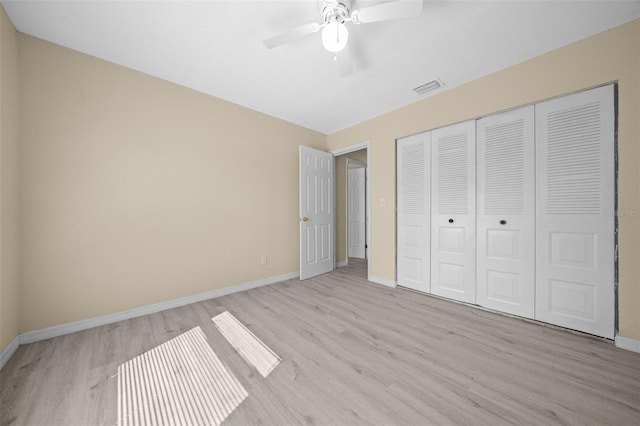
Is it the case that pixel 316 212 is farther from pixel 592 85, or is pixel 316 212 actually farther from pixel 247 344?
pixel 592 85

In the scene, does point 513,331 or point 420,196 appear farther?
point 420,196

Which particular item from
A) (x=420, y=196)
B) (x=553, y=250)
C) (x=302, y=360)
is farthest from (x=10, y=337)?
(x=553, y=250)

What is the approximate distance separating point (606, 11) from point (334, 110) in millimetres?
2625

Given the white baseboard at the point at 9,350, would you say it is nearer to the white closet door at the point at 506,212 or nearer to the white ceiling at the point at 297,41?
the white ceiling at the point at 297,41

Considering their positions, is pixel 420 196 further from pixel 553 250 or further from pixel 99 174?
pixel 99 174

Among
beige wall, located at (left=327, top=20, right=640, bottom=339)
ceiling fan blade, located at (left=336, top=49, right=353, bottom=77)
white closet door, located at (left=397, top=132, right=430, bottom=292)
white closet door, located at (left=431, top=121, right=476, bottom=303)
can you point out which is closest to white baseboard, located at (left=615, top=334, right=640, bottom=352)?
beige wall, located at (left=327, top=20, right=640, bottom=339)

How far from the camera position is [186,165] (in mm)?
2777

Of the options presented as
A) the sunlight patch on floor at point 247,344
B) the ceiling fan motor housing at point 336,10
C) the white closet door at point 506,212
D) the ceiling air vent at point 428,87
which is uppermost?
the ceiling air vent at point 428,87

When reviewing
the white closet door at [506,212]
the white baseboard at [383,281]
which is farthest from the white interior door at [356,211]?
the white closet door at [506,212]

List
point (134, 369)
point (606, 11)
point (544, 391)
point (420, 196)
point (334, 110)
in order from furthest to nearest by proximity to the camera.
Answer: point (334, 110)
point (420, 196)
point (606, 11)
point (134, 369)
point (544, 391)

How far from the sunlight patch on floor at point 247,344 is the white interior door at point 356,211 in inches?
151

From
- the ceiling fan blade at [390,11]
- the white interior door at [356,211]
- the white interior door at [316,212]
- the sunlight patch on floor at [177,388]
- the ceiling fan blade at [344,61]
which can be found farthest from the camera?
the white interior door at [356,211]

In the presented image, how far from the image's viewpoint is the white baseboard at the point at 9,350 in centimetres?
164

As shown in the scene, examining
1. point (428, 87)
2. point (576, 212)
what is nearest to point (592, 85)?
point (576, 212)
